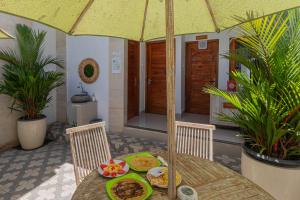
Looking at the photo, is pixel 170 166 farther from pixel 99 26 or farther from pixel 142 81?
pixel 142 81

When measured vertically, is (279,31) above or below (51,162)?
above

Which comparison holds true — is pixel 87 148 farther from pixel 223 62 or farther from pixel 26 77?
pixel 223 62

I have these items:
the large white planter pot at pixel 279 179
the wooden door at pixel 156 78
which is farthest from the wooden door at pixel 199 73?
the large white planter pot at pixel 279 179

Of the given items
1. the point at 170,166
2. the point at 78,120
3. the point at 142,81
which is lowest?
the point at 78,120

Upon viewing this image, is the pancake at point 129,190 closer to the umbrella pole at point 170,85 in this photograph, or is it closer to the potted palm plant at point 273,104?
the umbrella pole at point 170,85

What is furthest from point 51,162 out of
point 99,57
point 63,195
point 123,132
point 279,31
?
point 279,31

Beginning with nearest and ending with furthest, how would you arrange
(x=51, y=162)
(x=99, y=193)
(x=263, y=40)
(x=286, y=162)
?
(x=99, y=193), (x=286, y=162), (x=263, y=40), (x=51, y=162)

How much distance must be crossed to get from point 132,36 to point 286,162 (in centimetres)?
163

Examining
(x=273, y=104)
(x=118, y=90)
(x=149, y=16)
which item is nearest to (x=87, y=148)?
(x=149, y=16)

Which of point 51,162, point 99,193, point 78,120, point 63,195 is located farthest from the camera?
point 78,120

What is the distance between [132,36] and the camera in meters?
1.66

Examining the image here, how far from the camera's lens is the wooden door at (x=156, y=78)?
5.51m

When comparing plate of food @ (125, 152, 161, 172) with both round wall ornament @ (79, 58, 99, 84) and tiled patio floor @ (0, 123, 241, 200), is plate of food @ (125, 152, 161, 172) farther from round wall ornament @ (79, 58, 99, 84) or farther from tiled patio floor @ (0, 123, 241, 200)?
round wall ornament @ (79, 58, 99, 84)

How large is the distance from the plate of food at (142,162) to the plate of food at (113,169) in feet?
0.20
